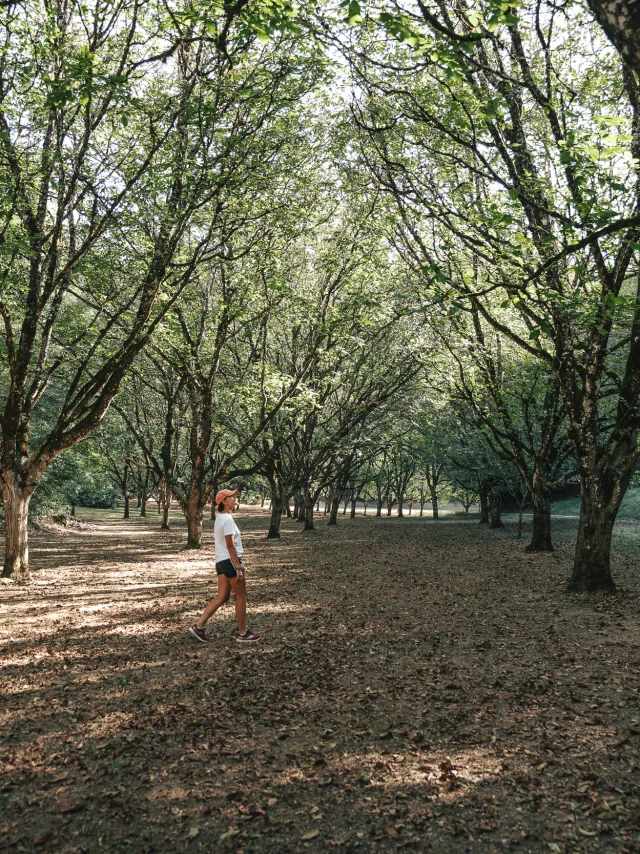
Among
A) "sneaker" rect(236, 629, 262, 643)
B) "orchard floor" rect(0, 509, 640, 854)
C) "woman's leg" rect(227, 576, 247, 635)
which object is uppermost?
"woman's leg" rect(227, 576, 247, 635)

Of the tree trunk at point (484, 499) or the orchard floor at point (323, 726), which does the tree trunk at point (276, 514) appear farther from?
the orchard floor at point (323, 726)

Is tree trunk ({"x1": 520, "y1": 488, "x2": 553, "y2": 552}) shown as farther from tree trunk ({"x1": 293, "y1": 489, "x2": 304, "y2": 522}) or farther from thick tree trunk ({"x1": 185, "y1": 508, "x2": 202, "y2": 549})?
tree trunk ({"x1": 293, "y1": 489, "x2": 304, "y2": 522})

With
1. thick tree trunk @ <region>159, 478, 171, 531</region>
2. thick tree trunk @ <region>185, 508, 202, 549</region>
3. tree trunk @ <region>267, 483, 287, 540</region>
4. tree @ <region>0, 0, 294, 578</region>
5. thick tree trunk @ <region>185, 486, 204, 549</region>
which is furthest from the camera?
thick tree trunk @ <region>159, 478, 171, 531</region>

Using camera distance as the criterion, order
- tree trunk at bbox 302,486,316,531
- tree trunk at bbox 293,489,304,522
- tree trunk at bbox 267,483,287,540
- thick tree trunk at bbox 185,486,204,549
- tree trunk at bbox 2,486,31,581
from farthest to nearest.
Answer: tree trunk at bbox 293,489,304,522, tree trunk at bbox 302,486,316,531, tree trunk at bbox 267,483,287,540, thick tree trunk at bbox 185,486,204,549, tree trunk at bbox 2,486,31,581

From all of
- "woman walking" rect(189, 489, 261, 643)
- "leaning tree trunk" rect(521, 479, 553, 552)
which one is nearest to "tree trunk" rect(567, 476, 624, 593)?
"woman walking" rect(189, 489, 261, 643)

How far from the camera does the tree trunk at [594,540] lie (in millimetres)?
11344

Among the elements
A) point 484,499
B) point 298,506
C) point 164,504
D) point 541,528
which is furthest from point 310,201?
point 298,506

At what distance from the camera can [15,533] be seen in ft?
42.8

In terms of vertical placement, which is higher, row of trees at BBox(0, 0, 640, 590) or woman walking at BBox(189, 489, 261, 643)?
row of trees at BBox(0, 0, 640, 590)

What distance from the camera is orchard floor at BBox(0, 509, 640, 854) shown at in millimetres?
3943

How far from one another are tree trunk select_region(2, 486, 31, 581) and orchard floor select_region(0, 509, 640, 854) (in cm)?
151

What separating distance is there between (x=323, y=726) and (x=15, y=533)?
10.2 meters

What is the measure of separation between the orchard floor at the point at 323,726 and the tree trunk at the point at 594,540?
1.42ft

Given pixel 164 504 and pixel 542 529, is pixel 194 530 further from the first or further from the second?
pixel 542 529
